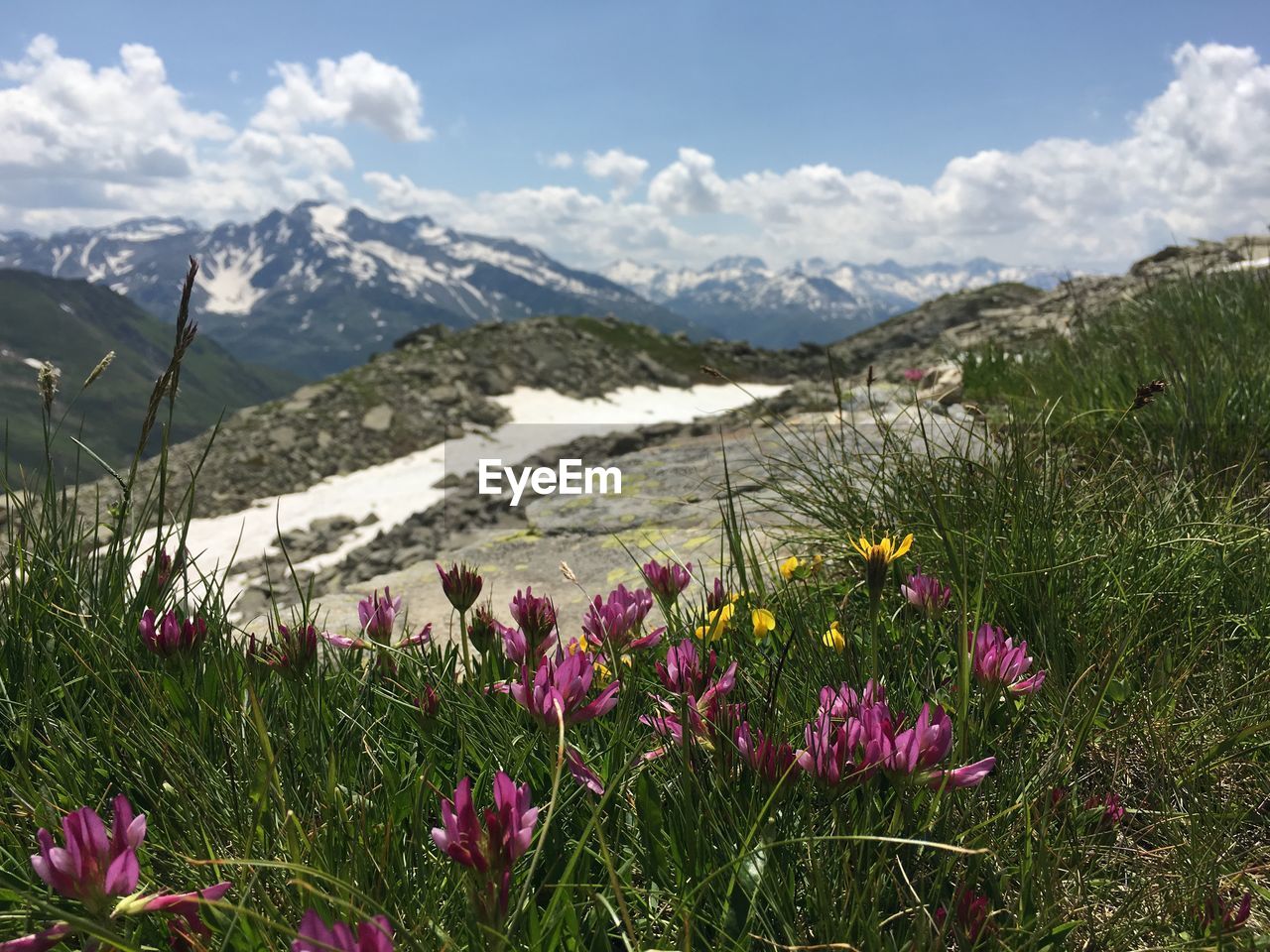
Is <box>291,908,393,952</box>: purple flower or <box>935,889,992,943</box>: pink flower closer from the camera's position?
<box>291,908,393,952</box>: purple flower

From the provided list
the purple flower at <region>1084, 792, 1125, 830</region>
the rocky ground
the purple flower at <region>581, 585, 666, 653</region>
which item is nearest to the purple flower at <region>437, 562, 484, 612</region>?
the purple flower at <region>581, 585, 666, 653</region>

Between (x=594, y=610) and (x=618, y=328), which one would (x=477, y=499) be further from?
(x=618, y=328)

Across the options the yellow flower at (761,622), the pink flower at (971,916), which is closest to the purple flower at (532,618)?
the yellow flower at (761,622)

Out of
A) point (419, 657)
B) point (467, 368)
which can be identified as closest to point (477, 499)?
point (419, 657)

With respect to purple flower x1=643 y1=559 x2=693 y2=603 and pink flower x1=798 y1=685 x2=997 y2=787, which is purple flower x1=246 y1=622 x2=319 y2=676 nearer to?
purple flower x1=643 y1=559 x2=693 y2=603

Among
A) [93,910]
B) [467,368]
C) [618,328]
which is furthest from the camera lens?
[618,328]

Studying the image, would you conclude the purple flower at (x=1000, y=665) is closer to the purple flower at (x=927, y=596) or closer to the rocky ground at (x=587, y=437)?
the purple flower at (x=927, y=596)

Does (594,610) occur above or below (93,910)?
above
